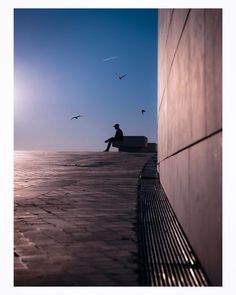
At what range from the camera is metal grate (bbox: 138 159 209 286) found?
247 cm

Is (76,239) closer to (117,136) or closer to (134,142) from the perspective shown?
(117,136)

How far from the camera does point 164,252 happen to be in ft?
10.1

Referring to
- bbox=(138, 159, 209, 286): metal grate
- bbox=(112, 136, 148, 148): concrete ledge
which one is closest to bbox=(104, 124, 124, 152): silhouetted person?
bbox=(112, 136, 148, 148): concrete ledge

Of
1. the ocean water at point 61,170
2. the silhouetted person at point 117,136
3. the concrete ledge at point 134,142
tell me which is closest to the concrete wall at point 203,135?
the ocean water at point 61,170

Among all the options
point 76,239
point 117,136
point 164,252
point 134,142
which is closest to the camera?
point 164,252

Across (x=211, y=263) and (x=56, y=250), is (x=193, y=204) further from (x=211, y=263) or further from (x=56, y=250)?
(x=56, y=250)

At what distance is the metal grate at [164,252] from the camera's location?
8.10 feet

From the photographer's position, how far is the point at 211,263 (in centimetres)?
227

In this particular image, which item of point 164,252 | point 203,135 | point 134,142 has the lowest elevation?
point 164,252

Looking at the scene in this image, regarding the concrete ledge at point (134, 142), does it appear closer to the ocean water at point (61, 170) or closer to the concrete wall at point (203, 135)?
the ocean water at point (61, 170)

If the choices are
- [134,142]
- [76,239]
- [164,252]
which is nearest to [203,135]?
[164,252]

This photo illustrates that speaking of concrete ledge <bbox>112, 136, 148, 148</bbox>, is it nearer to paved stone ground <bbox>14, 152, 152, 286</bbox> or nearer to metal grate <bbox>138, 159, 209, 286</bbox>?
paved stone ground <bbox>14, 152, 152, 286</bbox>

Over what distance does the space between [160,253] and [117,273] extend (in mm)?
664
